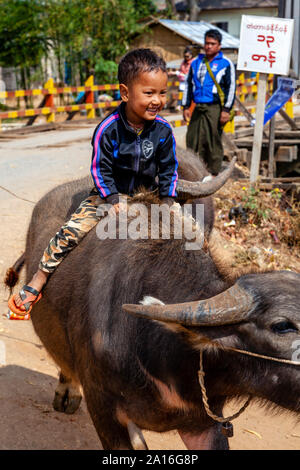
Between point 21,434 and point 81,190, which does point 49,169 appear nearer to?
point 81,190

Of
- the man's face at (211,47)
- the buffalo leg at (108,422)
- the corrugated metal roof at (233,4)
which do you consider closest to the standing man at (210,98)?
the man's face at (211,47)

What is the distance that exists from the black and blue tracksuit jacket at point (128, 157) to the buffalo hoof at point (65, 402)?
1.55 m

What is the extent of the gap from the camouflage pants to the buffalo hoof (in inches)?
46.3

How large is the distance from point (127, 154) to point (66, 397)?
182 cm

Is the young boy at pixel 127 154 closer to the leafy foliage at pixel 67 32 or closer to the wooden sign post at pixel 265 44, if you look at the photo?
the wooden sign post at pixel 265 44

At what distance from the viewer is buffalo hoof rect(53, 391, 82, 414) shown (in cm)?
400

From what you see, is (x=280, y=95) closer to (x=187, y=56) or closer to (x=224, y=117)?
(x=224, y=117)

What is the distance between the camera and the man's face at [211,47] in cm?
772

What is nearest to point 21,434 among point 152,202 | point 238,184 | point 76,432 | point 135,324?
point 76,432

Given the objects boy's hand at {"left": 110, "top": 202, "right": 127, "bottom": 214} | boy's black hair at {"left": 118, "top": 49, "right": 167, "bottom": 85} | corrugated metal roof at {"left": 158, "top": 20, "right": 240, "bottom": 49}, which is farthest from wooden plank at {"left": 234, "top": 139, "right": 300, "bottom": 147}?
corrugated metal roof at {"left": 158, "top": 20, "right": 240, "bottom": 49}

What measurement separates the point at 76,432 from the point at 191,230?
5.92 ft

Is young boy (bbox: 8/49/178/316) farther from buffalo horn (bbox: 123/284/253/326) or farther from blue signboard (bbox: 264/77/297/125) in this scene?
blue signboard (bbox: 264/77/297/125)

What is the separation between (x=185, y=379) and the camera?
246 centimetres

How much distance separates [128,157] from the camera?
10.5 feet
